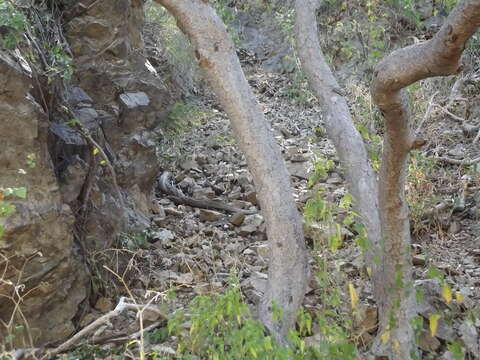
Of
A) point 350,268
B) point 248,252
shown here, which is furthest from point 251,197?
point 350,268

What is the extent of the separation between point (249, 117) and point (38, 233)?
1571 millimetres

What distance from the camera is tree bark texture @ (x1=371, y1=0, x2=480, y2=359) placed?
79.3 inches

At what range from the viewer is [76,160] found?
4051 mm

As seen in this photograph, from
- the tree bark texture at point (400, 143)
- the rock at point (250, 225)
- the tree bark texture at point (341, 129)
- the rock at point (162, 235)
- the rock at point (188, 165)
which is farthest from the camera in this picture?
the rock at point (188, 165)

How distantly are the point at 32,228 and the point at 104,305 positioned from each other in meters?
0.89

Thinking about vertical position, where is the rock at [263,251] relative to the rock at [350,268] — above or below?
above

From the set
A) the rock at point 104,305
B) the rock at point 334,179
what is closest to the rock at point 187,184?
the rock at point 334,179

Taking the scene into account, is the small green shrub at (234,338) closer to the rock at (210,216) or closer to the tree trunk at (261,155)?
the tree trunk at (261,155)

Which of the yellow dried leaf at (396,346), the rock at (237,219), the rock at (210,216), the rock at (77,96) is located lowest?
the yellow dried leaf at (396,346)

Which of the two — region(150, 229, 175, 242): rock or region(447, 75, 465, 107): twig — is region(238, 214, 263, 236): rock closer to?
region(150, 229, 175, 242): rock

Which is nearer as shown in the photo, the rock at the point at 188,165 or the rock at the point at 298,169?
the rock at the point at 298,169

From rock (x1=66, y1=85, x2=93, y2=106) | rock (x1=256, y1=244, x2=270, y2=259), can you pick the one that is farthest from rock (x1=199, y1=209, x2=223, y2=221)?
rock (x1=66, y1=85, x2=93, y2=106)

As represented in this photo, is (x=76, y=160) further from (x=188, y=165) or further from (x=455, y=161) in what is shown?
(x=455, y=161)

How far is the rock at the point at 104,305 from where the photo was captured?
12.9 ft
